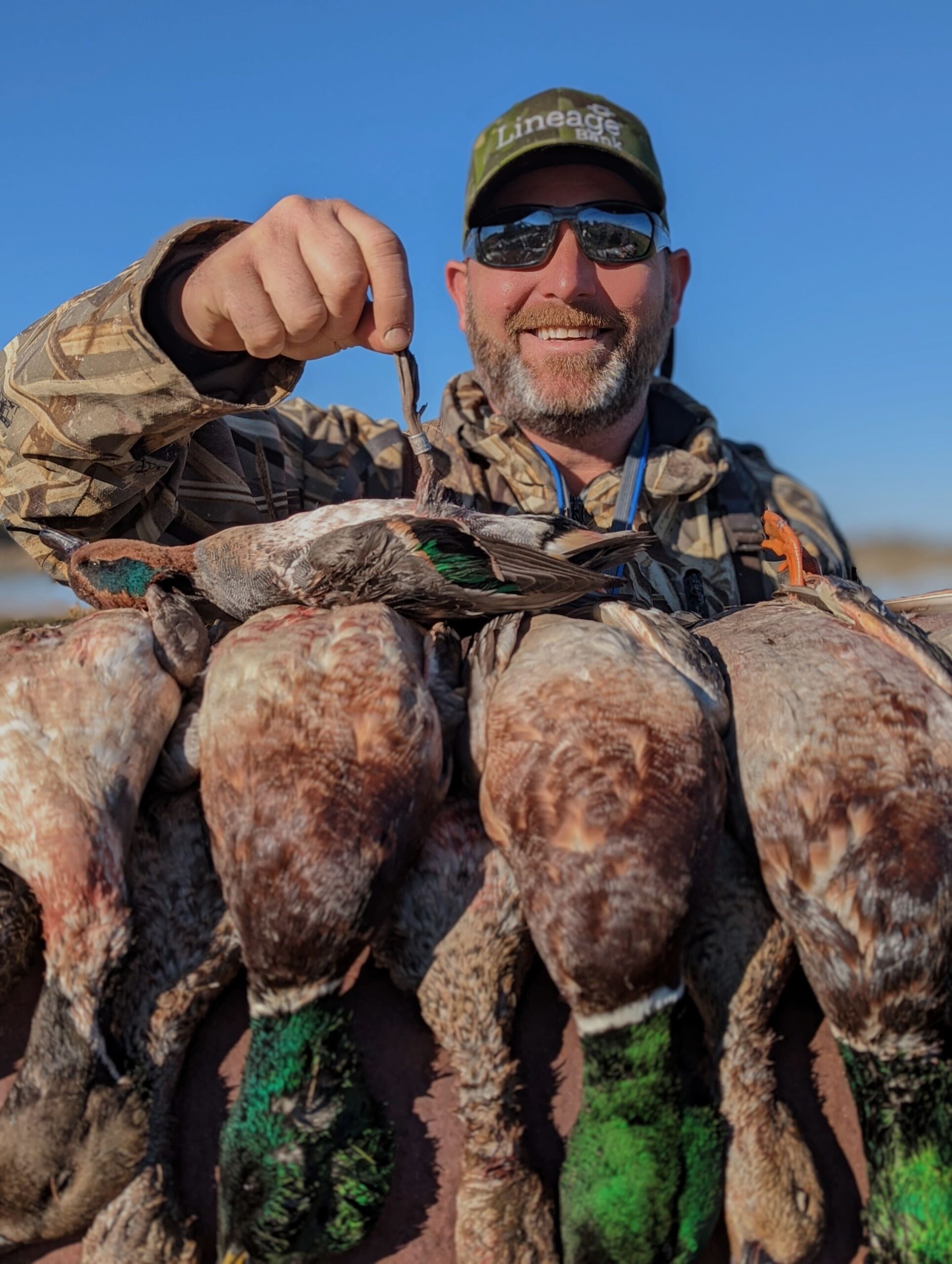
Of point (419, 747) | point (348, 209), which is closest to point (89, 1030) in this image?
point (419, 747)

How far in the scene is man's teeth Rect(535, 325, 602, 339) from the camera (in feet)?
15.1

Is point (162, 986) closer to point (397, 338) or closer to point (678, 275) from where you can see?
point (397, 338)

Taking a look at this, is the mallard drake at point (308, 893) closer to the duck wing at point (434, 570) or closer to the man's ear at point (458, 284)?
the duck wing at point (434, 570)

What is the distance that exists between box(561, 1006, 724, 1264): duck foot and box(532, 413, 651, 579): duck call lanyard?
2.94 meters

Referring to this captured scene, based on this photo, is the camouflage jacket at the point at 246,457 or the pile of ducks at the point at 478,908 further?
the camouflage jacket at the point at 246,457

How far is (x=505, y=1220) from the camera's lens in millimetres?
1623

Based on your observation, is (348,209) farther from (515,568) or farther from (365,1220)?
(365,1220)

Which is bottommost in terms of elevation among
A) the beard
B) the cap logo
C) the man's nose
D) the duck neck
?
the duck neck

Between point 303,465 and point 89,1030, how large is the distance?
3.61 metres

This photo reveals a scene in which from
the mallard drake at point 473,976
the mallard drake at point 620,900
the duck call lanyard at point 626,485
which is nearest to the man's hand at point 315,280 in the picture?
the mallard drake at point 620,900

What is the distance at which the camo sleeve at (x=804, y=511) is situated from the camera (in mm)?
4832

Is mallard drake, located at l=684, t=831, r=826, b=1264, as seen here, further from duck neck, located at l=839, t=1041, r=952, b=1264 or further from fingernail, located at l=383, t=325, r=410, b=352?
fingernail, located at l=383, t=325, r=410, b=352

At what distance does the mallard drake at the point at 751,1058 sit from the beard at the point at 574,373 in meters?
3.16

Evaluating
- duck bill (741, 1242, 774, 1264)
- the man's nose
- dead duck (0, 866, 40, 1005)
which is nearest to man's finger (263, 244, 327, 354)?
dead duck (0, 866, 40, 1005)
